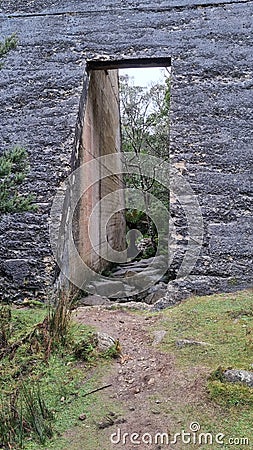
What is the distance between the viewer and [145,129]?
14023 mm

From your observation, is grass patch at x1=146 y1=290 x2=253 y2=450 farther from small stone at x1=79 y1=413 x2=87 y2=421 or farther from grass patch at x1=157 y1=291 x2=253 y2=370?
small stone at x1=79 y1=413 x2=87 y2=421

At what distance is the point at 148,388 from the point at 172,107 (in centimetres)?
382

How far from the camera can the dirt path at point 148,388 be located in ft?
8.46

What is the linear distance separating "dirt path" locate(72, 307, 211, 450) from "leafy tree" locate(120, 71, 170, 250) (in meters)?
9.38

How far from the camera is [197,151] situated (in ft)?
18.3

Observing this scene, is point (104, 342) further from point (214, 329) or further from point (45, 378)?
point (214, 329)

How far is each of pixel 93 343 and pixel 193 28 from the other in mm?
4603

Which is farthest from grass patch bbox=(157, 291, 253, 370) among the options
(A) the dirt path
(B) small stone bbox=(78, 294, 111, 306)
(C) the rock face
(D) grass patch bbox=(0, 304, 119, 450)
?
(B) small stone bbox=(78, 294, 111, 306)

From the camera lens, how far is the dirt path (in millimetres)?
2580

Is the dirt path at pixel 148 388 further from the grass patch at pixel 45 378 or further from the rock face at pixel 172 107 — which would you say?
the rock face at pixel 172 107

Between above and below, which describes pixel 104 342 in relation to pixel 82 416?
above

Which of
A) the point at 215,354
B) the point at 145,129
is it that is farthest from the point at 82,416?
the point at 145,129

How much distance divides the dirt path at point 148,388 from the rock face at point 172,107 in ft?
4.14

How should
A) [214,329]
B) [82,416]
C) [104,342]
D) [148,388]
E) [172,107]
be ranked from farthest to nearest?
[172,107] < [214,329] < [104,342] < [148,388] < [82,416]
